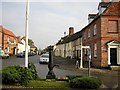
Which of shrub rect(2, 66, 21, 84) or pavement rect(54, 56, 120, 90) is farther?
pavement rect(54, 56, 120, 90)

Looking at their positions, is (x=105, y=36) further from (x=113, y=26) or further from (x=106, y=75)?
(x=106, y=75)

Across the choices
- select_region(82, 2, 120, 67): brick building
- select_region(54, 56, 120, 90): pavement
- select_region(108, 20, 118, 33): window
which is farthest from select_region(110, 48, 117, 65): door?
select_region(108, 20, 118, 33): window

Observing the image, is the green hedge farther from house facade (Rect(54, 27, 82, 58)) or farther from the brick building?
house facade (Rect(54, 27, 82, 58))

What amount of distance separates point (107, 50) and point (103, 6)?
25.4 ft

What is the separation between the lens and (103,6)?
30.4 m

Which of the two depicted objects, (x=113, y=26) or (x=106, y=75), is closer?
(x=106, y=75)

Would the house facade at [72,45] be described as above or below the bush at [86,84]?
above

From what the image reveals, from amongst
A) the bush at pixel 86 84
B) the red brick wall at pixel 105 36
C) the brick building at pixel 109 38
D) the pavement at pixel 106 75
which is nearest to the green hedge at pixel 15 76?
the bush at pixel 86 84

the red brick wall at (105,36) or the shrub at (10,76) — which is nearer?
the shrub at (10,76)

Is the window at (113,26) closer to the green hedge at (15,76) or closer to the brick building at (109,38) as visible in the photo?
the brick building at (109,38)

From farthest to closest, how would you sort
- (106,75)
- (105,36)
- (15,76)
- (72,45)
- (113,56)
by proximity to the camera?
(72,45), (113,56), (105,36), (106,75), (15,76)

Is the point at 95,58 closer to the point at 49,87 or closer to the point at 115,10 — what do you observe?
the point at 115,10

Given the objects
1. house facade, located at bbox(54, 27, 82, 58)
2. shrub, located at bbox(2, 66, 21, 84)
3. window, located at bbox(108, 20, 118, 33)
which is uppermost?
window, located at bbox(108, 20, 118, 33)

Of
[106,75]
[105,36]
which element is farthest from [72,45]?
[106,75]
